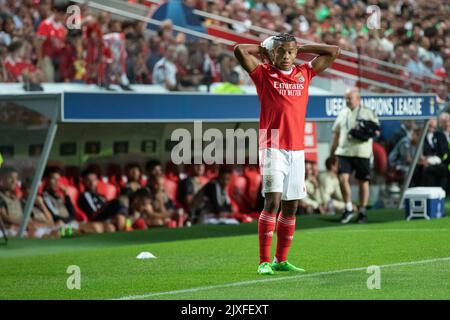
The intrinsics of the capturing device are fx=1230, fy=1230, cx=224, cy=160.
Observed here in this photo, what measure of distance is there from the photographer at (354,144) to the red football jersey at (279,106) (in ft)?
26.1

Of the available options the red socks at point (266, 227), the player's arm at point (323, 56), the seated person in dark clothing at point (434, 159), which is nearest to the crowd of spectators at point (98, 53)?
the seated person in dark clothing at point (434, 159)

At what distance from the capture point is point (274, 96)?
11.2m

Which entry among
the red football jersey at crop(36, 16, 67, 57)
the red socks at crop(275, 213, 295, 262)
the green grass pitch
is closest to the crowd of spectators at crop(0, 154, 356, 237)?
the green grass pitch

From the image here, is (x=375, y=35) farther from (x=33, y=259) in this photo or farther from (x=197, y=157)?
(x=33, y=259)

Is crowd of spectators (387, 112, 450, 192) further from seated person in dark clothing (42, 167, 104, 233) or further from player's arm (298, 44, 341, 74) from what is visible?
player's arm (298, 44, 341, 74)

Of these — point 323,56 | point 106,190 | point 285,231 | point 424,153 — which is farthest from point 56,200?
point 424,153

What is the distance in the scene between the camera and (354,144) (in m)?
19.2

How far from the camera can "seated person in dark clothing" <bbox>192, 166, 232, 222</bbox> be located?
20.2 m

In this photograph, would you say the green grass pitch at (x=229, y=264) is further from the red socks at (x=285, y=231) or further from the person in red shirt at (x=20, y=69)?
the person in red shirt at (x=20, y=69)

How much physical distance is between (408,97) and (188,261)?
31.7ft

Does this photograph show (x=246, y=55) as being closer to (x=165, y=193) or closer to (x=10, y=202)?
(x=10, y=202)

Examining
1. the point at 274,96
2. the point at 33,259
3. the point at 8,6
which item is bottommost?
the point at 33,259

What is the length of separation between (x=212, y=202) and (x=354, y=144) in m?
2.64
